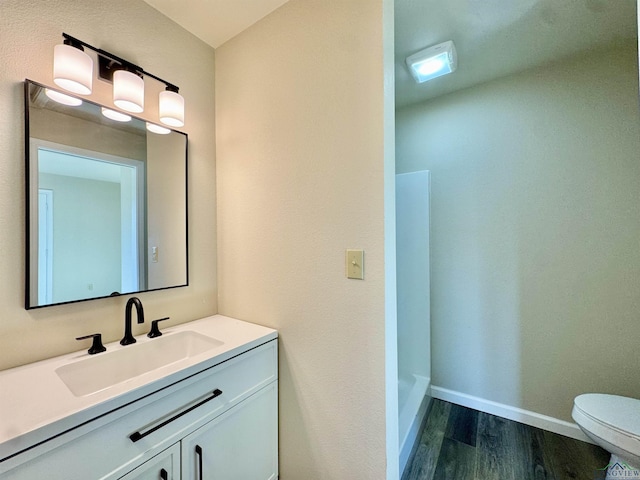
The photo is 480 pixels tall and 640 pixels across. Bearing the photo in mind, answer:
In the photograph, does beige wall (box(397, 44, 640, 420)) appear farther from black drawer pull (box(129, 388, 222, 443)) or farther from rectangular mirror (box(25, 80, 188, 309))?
rectangular mirror (box(25, 80, 188, 309))

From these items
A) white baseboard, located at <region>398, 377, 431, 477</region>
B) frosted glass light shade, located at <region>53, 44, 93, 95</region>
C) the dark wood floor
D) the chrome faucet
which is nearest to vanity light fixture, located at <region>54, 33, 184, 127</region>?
frosted glass light shade, located at <region>53, 44, 93, 95</region>

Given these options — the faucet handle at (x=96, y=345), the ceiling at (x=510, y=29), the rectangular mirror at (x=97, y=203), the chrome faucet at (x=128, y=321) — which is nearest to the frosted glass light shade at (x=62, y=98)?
the rectangular mirror at (x=97, y=203)

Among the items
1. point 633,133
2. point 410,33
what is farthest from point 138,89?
point 633,133

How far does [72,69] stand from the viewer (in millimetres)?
1015

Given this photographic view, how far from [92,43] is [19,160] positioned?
62 cm

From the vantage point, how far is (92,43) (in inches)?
45.9

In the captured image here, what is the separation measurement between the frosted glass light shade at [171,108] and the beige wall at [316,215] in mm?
285

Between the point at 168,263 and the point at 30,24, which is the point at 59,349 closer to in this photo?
the point at 168,263

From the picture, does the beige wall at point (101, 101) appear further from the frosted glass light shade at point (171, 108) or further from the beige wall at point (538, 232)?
the beige wall at point (538, 232)

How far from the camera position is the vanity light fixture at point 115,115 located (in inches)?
46.9

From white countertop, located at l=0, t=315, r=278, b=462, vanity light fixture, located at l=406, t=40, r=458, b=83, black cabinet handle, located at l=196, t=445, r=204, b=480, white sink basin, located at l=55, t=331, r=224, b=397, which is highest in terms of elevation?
vanity light fixture, located at l=406, t=40, r=458, b=83

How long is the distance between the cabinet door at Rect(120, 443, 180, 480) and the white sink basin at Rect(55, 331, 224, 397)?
391 mm

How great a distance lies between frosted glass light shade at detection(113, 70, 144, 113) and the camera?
1.17 m

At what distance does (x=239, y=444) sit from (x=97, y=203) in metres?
1.24
